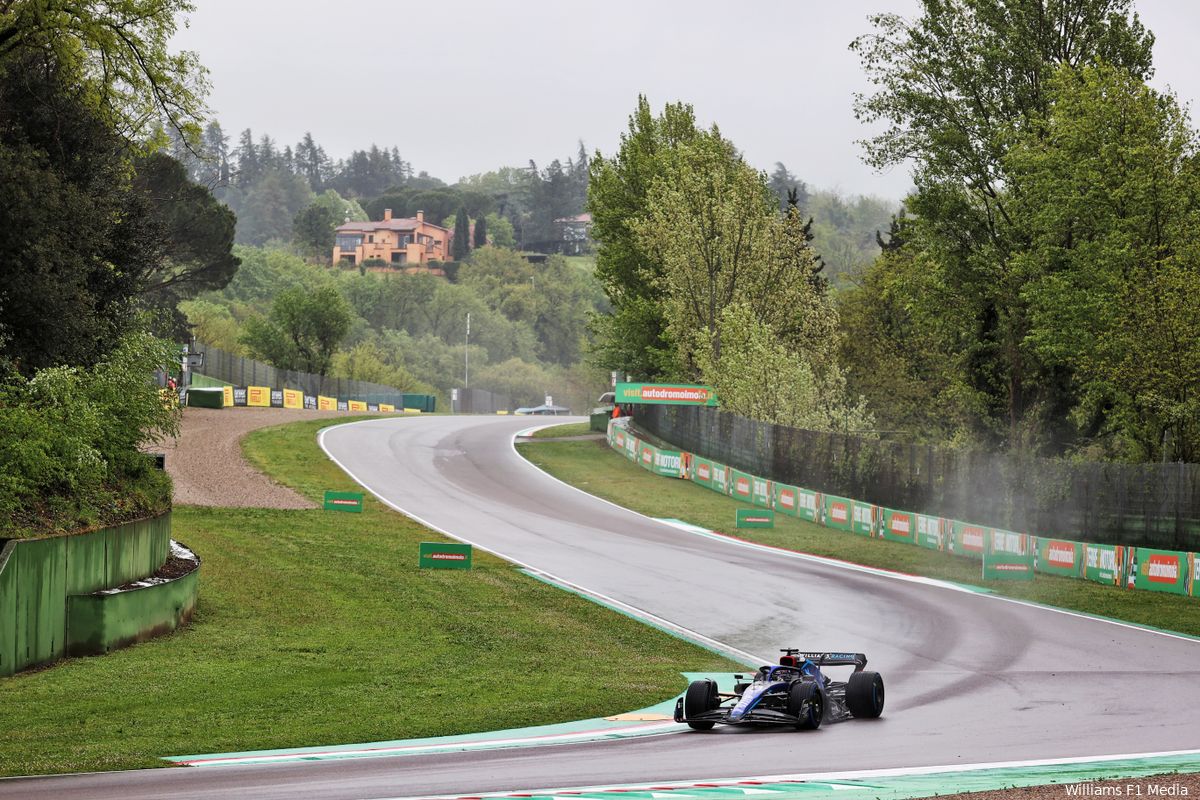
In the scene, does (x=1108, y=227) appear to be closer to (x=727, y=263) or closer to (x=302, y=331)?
(x=727, y=263)

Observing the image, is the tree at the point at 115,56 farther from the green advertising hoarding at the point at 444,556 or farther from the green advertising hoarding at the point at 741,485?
the green advertising hoarding at the point at 741,485

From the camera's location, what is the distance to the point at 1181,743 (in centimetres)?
1580

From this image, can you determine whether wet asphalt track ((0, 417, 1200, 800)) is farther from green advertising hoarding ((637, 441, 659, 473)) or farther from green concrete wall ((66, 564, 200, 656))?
green advertising hoarding ((637, 441, 659, 473))

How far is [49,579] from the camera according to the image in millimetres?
19922

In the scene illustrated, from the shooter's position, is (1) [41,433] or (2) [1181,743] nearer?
(2) [1181,743]

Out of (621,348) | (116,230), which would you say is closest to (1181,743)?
(116,230)

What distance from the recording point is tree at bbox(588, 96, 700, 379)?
263 feet

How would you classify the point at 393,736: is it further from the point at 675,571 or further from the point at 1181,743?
the point at 675,571

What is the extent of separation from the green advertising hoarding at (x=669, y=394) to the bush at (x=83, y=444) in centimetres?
3671

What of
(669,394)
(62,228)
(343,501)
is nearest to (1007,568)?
(343,501)

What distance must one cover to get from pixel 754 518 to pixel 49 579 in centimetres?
2990

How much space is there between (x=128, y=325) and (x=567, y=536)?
16.2 m

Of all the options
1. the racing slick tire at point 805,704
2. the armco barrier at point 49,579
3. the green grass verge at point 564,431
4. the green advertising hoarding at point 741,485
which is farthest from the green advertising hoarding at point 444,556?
the green grass verge at point 564,431

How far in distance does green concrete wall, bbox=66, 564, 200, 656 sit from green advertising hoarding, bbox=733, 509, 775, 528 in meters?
25.6
